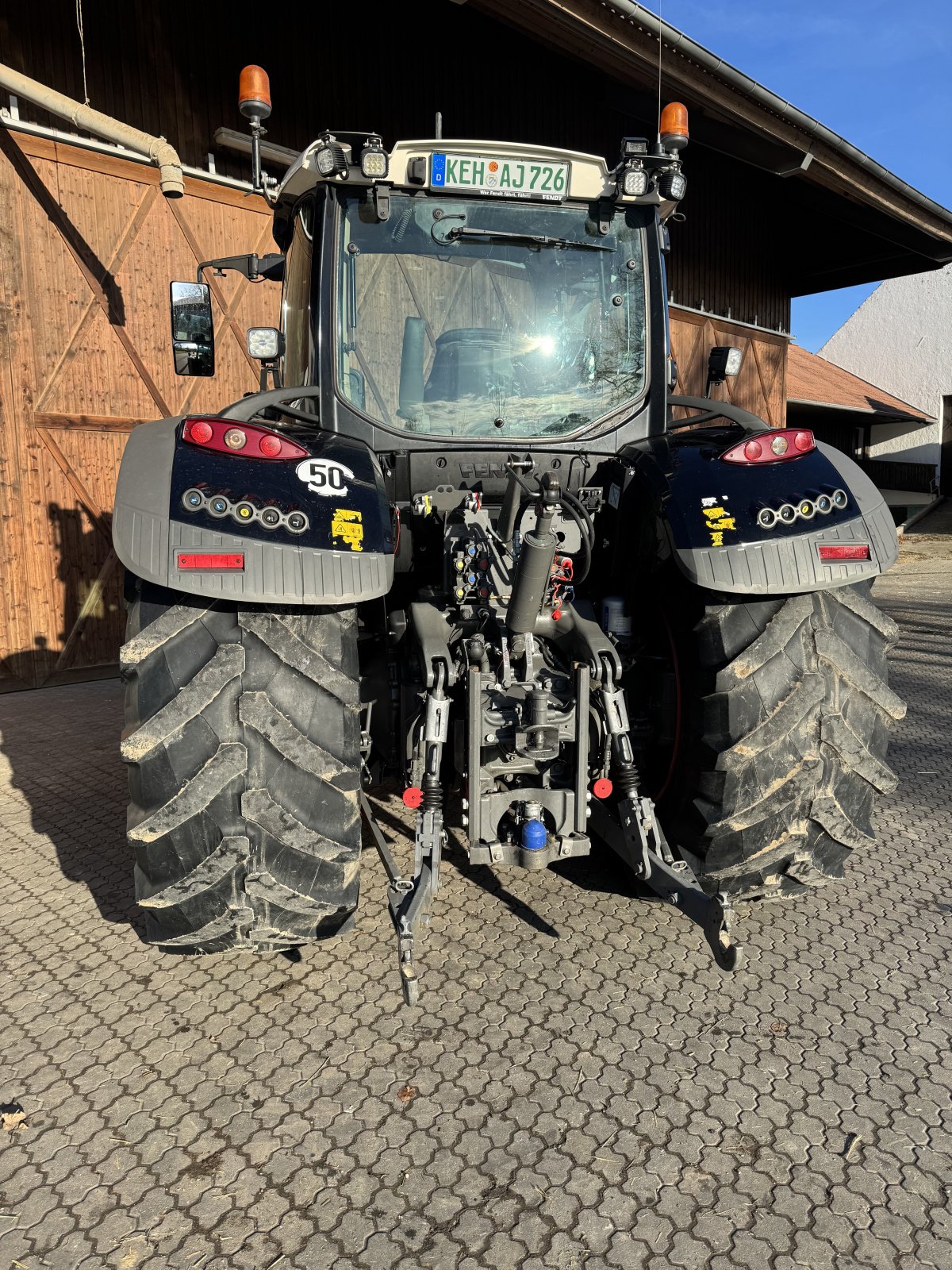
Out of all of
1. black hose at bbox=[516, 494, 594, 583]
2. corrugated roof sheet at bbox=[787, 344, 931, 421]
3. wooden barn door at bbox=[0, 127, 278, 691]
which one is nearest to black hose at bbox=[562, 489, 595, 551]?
black hose at bbox=[516, 494, 594, 583]

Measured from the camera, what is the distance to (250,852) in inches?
93.4

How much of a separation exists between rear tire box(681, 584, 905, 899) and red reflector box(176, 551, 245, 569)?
1420 mm

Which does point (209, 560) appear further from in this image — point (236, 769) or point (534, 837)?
point (534, 837)

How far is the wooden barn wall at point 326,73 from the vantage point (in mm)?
7023

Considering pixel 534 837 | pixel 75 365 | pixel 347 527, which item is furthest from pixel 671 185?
pixel 75 365

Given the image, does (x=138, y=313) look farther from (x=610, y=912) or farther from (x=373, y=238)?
(x=610, y=912)

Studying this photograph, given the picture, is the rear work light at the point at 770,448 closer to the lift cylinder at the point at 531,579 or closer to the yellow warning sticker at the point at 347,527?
the lift cylinder at the point at 531,579

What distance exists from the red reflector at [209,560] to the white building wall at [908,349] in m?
27.4

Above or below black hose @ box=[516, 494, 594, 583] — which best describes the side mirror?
above

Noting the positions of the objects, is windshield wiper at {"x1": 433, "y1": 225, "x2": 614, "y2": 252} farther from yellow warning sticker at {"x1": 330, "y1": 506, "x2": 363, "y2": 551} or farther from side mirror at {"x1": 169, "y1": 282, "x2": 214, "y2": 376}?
yellow warning sticker at {"x1": 330, "y1": 506, "x2": 363, "y2": 551}

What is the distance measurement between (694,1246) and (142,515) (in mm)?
2155

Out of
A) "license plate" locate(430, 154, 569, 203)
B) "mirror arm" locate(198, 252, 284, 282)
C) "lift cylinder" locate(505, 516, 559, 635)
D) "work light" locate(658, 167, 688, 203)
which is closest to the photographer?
"lift cylinder" locate(505, 516, 559, 635)

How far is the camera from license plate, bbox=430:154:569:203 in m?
3.12

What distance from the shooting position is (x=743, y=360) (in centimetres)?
1322
